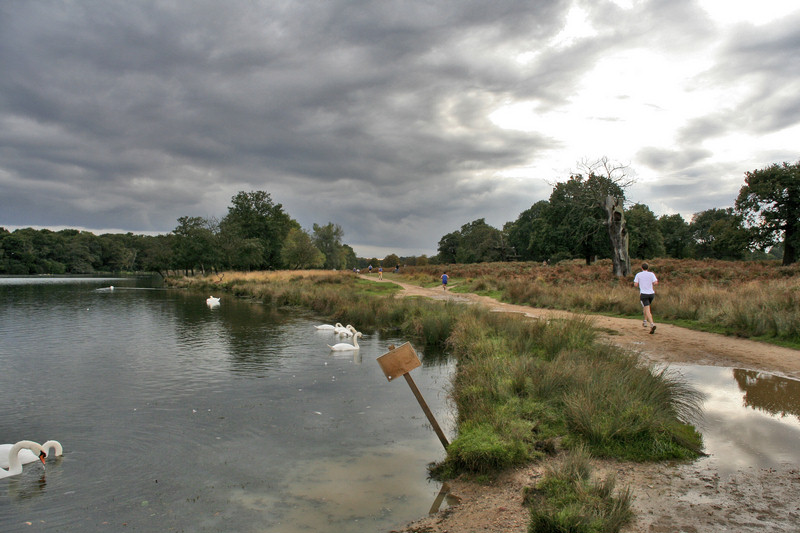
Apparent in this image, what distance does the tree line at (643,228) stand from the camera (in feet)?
119

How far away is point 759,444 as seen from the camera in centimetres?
612

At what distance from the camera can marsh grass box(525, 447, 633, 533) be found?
391 cm

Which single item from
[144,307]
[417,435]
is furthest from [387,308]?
[144,307]

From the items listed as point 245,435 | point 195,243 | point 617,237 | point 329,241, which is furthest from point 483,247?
point 245,435

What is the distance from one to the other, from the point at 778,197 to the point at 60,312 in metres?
53.2

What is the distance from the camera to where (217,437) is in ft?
26.4

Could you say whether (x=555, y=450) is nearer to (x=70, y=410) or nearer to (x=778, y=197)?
(x=70, y=410)

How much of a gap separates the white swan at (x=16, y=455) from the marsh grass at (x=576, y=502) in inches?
281

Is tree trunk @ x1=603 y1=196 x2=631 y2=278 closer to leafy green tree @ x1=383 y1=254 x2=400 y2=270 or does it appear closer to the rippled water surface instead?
the rippled water surface

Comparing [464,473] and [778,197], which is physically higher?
[778,197]

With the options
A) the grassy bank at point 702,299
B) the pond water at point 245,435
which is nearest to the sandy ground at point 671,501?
the pond water at point 245,435

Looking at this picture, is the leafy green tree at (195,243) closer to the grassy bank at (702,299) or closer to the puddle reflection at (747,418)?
the grassy bank at (702,299)

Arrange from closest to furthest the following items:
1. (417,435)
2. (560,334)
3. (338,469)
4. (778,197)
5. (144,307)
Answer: (338,469)
(417,435)
(560,334)
(144,307)
(778,197)

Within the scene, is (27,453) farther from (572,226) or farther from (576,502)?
(572,226)
